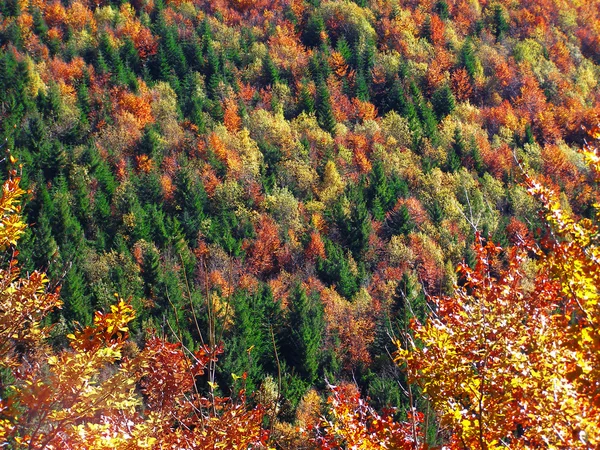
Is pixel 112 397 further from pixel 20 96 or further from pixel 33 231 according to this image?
pixel 20 96

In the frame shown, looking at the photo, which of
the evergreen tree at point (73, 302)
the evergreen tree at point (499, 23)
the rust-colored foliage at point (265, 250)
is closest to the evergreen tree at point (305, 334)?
the evergreen tree at point (73, 302)

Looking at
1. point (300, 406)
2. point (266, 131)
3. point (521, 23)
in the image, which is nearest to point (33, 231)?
point (300, 406)

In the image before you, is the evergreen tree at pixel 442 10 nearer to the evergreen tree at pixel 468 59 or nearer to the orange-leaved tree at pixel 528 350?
the evergreen tree at pixel 468 59

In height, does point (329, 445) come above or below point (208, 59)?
above

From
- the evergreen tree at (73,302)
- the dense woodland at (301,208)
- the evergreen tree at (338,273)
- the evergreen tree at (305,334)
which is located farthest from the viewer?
the evergreen tree at (338,273)

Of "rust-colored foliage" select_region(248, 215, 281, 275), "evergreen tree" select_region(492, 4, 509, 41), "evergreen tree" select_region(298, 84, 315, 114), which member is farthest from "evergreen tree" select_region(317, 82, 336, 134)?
"evergreen tree" select_region(492, 4, 509, 41)

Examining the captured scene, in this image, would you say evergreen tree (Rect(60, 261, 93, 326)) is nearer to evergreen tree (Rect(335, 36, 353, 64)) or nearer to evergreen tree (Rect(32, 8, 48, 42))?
evergreen tree (Rect(32, 8, 48, 42))

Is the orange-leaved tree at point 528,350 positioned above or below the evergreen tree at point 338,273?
above
